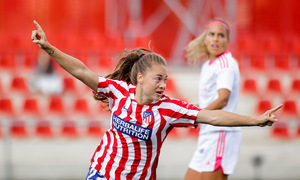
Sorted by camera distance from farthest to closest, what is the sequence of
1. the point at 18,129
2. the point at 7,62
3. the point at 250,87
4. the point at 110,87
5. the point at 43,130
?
the point at 7,62 < the point at 250,87 < the point at 43,130 < the point at 18,129 < the point at 110,87

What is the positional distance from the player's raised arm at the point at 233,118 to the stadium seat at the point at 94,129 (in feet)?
13.1

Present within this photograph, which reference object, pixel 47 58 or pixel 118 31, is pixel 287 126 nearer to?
pixel 47 58

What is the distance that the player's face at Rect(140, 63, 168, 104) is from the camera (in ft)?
12.3

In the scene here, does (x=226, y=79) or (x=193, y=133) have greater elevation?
(x=193, y=133)

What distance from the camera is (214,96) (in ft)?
16.5

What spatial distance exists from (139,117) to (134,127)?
86 mm

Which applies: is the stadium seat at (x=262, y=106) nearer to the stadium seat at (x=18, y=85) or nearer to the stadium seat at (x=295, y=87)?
the stadium seat at (x=295, y=87)

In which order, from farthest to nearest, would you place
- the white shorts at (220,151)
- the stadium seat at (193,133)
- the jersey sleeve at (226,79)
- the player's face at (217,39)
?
the stadium seat at (193,133) < the player's face at (217,39) < the white shorts at (220,151) < the jersey sleeve at (226,79)

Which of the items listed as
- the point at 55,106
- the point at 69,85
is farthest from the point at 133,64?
the point at 69,85

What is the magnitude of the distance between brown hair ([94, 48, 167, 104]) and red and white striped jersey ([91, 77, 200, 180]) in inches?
6.7

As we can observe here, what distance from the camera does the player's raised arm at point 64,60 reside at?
3.55m

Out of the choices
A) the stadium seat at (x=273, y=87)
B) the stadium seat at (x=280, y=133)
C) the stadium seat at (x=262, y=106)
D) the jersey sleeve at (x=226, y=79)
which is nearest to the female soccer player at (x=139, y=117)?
the jersey sleeve at (x=226, y=79)

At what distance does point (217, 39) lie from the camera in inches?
199

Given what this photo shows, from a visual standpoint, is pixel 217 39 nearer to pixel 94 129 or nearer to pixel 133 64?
pixel 133 64
